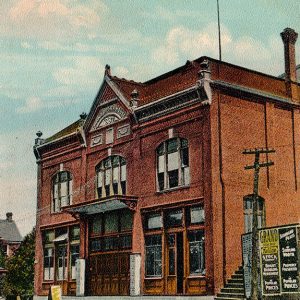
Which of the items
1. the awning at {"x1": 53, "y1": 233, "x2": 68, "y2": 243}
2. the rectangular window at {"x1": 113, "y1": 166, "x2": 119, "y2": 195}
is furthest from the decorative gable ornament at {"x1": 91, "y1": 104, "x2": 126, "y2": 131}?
the awning at {"x1": 53, "y1": 233, "x2": 68, "y2": 243}

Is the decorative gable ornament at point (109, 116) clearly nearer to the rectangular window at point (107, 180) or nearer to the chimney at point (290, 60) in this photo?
the rectangular window at point (107, 180)

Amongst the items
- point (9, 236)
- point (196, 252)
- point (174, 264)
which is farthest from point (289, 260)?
point (9, 236)

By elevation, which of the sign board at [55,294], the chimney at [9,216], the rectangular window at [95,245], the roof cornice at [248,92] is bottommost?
the sign board at [55,294]

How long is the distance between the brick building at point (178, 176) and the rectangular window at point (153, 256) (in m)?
0.05

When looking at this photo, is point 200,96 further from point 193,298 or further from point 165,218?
point 193,298

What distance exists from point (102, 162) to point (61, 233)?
6181 mm

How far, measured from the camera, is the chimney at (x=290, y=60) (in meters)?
31.5

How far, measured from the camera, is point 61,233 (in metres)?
37.8

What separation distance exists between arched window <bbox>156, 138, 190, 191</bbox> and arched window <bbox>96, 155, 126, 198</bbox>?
3.32 meters

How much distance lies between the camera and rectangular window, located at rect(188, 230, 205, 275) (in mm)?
26969

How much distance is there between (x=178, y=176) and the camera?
94.8ft

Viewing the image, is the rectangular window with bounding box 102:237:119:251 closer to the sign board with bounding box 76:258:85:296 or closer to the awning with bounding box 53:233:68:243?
the sign board with bounding box 76:258:85:296

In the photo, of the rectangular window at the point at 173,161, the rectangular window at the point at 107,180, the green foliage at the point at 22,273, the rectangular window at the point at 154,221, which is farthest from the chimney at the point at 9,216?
the rectangular window at the point at 173,161

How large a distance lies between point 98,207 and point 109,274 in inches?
146
